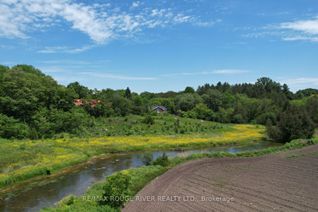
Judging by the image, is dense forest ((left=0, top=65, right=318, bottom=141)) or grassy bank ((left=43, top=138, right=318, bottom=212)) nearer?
grassy bank ((left=43, top=138, right=318, bottom=212))

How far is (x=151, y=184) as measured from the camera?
25406 mm

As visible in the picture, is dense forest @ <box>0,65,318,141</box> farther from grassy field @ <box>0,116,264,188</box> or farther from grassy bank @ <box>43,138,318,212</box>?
grassy bank @ <box>43,138,318,212</box>

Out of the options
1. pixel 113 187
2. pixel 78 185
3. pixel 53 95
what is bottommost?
pixel 78 185

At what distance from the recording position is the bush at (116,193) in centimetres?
1996

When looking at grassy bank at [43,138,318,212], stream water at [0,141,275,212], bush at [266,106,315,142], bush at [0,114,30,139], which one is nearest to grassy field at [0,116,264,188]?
stream water at [0,141,275,212]

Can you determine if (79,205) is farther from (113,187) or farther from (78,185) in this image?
(78,185)

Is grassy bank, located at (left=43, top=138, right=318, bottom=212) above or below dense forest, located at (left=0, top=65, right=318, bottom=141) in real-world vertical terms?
below

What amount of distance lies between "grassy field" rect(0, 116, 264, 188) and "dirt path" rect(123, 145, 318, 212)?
46.5ft

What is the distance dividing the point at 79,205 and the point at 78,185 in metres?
11.2

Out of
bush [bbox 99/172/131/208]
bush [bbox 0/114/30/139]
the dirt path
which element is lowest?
the dirt path

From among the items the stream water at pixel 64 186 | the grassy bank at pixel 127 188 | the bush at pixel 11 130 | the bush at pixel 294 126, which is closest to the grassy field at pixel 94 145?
the stream water at pixel 64 186

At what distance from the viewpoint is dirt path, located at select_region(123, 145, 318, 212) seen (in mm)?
19781

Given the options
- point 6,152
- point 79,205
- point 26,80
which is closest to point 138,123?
point 26,80

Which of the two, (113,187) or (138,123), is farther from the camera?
(138,123)
